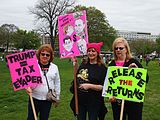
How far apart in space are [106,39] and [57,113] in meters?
58.4

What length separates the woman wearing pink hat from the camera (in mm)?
4648

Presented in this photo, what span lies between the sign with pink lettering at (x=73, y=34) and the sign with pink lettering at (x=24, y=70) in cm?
89

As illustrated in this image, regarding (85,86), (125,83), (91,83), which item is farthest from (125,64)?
(85,86)

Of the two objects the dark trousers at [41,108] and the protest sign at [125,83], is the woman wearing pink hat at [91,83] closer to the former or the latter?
the protest sign at [125,83]

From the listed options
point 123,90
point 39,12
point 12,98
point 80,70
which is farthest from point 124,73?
point 39,12

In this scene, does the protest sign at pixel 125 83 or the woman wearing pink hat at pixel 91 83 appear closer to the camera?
the protest sign at pixel 125 83

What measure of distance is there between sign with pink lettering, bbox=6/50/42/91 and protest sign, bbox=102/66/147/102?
1170 millimetres

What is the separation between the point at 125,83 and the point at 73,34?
4.93 feet

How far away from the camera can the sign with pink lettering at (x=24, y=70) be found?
15.1 feet

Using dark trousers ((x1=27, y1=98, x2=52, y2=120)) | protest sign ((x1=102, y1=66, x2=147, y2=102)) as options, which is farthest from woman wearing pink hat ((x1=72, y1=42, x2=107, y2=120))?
dark trousers ((x1=27, y1=98, x2=52, y2=120))

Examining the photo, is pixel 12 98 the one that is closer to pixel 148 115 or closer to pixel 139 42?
pixel 148 115

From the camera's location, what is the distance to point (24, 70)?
15.3 ft

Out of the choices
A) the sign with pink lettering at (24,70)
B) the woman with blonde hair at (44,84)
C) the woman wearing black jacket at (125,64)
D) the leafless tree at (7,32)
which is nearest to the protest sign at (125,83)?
the woman wearing black jacket at (125,64)

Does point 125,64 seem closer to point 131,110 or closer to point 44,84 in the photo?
point 131,110
